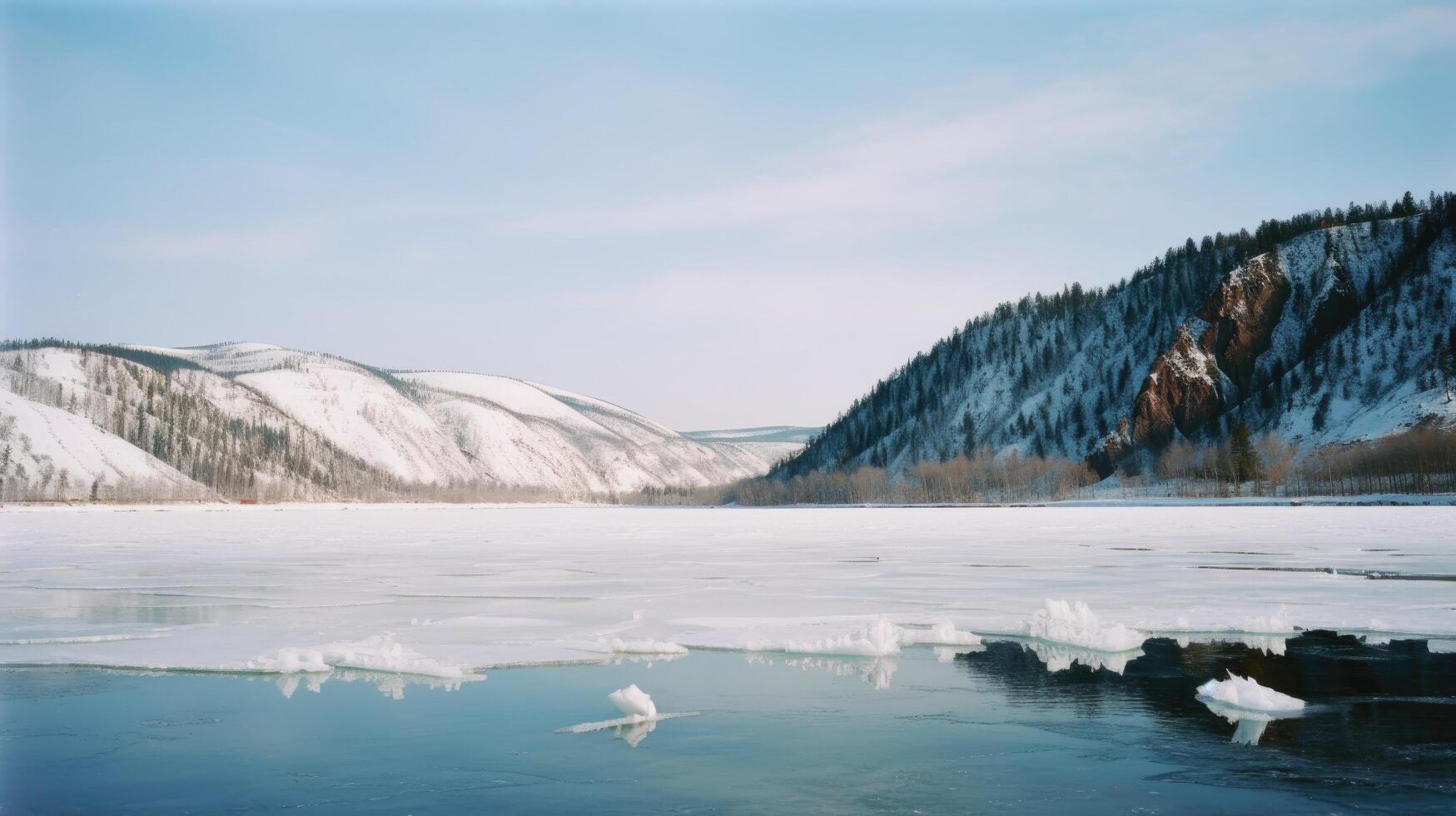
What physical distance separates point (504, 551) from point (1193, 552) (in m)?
27.6

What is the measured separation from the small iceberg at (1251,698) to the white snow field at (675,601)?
3.03 m

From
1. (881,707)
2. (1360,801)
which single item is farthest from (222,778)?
(1360,801)

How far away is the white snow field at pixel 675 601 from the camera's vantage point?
16.0 m

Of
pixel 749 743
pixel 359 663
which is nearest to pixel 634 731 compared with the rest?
pixel 749 743

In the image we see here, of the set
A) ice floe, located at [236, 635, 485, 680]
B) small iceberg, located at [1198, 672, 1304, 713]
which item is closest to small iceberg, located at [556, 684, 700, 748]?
ice floe, located at [236, 635, 485, 680]

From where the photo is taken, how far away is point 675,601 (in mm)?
22625

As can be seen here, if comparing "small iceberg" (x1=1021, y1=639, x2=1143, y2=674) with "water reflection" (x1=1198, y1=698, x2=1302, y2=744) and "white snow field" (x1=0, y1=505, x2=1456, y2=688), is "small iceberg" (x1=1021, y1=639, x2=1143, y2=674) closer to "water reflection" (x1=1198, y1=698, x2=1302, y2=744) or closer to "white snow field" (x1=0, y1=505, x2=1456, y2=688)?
"white snow field" (x1=0, y1=505, x2=1456, y2=688)

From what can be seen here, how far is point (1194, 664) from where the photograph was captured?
577 inches

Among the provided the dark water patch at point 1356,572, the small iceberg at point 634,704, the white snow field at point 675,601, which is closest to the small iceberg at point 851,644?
the white snow field at point 675,601

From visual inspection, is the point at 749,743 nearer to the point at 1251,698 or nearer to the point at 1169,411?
the point at 1251,698

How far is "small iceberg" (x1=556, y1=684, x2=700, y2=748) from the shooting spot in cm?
1091

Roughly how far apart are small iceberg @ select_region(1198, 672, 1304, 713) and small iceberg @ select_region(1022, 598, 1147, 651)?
388 cm

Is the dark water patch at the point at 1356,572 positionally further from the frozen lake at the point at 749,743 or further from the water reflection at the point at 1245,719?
the water reflection at the point at 1245,719

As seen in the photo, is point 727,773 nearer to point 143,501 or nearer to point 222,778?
point 222,778
